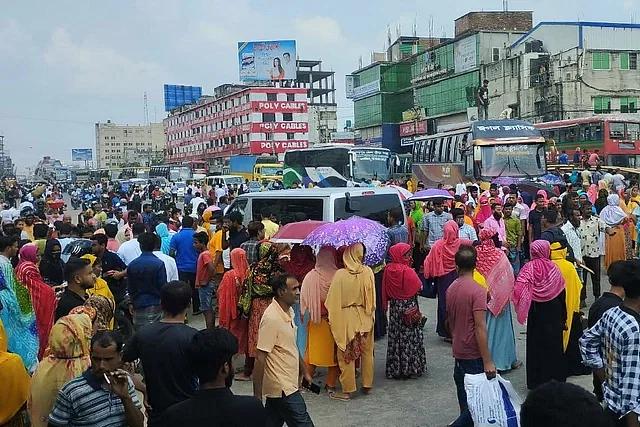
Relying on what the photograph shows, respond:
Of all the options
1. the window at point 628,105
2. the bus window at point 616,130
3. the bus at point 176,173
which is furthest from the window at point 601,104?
the bus at point 176,173

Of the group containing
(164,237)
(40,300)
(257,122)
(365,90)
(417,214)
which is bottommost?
(40,300)

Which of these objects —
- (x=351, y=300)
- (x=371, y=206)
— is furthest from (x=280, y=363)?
(x=371, y=206)

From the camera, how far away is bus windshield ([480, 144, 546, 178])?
74.7ft

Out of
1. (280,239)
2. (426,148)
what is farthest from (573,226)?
(426,148)

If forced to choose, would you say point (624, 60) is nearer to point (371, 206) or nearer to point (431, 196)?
point (431, 196)

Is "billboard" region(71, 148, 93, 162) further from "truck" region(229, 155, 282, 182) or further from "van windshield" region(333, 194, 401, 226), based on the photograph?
"van windshield" region(333, 194, 401, 226)

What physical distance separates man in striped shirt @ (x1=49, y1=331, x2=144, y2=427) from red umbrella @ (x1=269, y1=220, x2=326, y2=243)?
4.28 meters

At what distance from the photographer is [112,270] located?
756 centimetres

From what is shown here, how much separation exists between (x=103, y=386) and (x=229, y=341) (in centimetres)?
86

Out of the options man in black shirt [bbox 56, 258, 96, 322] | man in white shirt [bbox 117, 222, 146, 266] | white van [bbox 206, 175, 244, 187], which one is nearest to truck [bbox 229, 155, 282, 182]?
white van [bbox 206, 175, 244, 187]

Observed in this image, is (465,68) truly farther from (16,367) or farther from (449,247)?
(16,367)

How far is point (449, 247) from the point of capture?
352 inches

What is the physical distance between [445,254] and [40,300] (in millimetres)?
5287

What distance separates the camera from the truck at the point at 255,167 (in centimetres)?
4438
